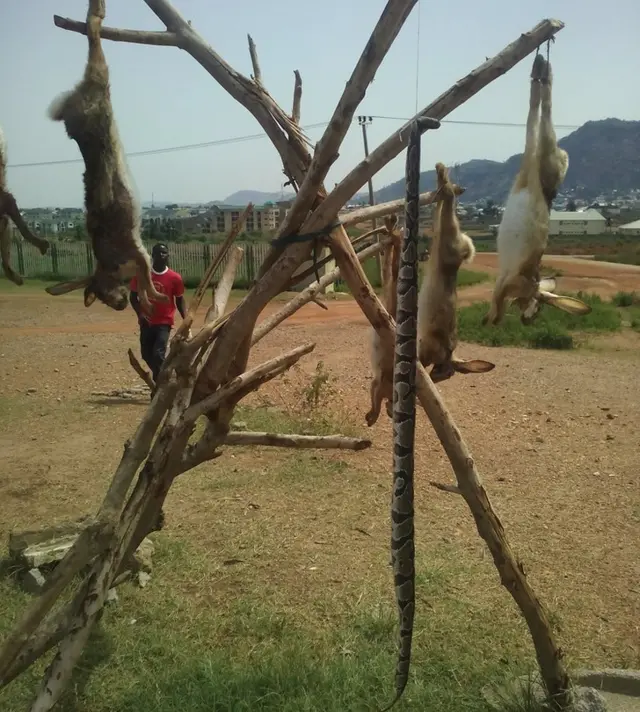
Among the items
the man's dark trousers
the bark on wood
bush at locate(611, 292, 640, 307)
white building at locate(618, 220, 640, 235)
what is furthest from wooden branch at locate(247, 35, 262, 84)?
white building at locate(618, 220, 640, 235)

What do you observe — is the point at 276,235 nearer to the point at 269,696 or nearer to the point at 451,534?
the point at 269,696

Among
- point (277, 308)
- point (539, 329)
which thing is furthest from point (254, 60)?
point (539, 329)

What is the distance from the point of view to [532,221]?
13.9ft

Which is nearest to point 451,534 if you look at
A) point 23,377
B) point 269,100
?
point 269,100

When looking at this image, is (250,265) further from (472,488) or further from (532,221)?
(472,488)

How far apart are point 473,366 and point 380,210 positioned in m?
1.47

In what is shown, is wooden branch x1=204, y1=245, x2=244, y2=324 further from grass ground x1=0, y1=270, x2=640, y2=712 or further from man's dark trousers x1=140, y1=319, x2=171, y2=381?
man's dark trousers x1=140, y1=319, x2=171, y2=381

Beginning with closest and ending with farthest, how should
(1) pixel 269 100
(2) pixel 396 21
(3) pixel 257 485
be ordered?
1. (2) pixel 396 21
2. (1) pixel 269 100
3. (3) pixel 257 485

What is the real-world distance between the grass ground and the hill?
2784mm

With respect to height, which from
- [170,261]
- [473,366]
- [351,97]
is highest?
[351,97]

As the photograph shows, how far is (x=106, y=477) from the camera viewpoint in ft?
25.3

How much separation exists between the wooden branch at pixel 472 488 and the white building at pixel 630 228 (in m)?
44.0

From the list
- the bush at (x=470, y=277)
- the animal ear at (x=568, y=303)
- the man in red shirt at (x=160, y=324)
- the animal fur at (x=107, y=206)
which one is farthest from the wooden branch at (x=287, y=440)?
the bush at (x=470, y=277)

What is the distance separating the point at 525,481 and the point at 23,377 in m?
8.51
